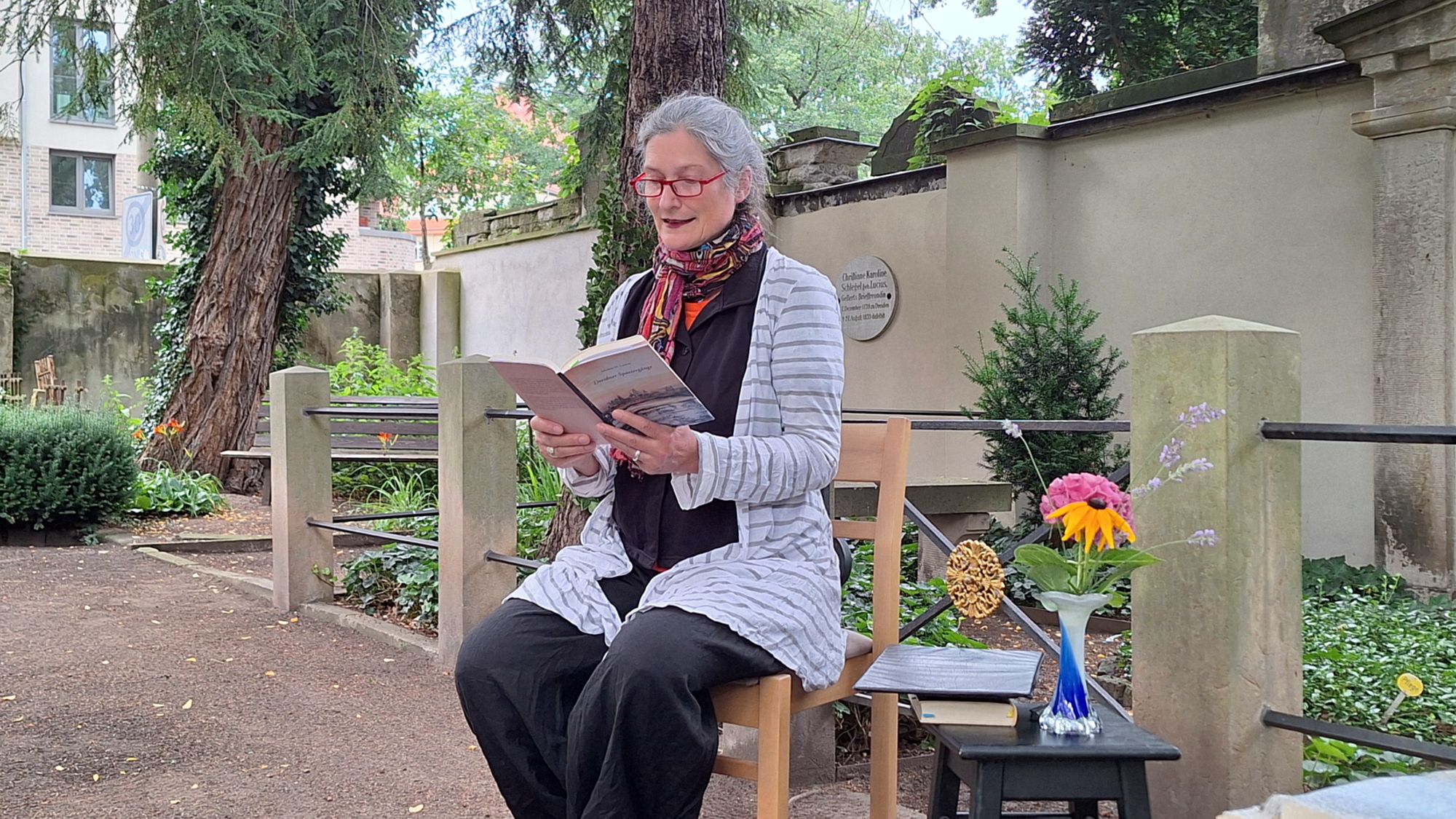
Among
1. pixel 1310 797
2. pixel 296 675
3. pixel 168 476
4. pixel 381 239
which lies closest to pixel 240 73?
pixel 168 476

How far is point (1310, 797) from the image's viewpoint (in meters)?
1.15

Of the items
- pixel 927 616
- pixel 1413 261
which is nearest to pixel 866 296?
pixel 1413 261

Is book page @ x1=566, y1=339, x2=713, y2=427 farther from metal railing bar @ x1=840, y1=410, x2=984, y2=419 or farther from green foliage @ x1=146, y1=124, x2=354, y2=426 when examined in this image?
green foliage @ x1=146, y1=124, x2=354, y2=426

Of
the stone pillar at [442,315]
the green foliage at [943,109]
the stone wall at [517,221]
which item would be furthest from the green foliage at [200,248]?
the green foliage at [943,109]

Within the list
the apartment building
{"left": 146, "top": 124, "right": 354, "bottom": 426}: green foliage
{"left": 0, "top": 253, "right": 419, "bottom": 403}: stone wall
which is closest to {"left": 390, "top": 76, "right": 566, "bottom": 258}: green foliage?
the apartment building

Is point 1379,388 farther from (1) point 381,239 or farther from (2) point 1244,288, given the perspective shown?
(1) point 381,239

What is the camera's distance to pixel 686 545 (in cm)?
237

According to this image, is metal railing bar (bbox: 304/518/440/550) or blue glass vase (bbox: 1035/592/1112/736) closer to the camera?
blue glass vase (bbox: 1035/592/1112/736)

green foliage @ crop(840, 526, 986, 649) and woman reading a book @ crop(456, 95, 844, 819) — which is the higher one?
woman reading a book @ crop(456, 95, 844, 819)

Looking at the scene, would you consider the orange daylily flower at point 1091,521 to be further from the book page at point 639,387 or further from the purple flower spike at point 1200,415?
the book page at point 639,387

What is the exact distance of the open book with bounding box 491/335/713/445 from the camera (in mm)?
2037

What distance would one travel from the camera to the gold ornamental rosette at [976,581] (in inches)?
81.4

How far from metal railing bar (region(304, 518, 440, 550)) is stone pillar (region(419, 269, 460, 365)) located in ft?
29.9

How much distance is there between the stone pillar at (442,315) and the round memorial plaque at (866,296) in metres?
6.38
